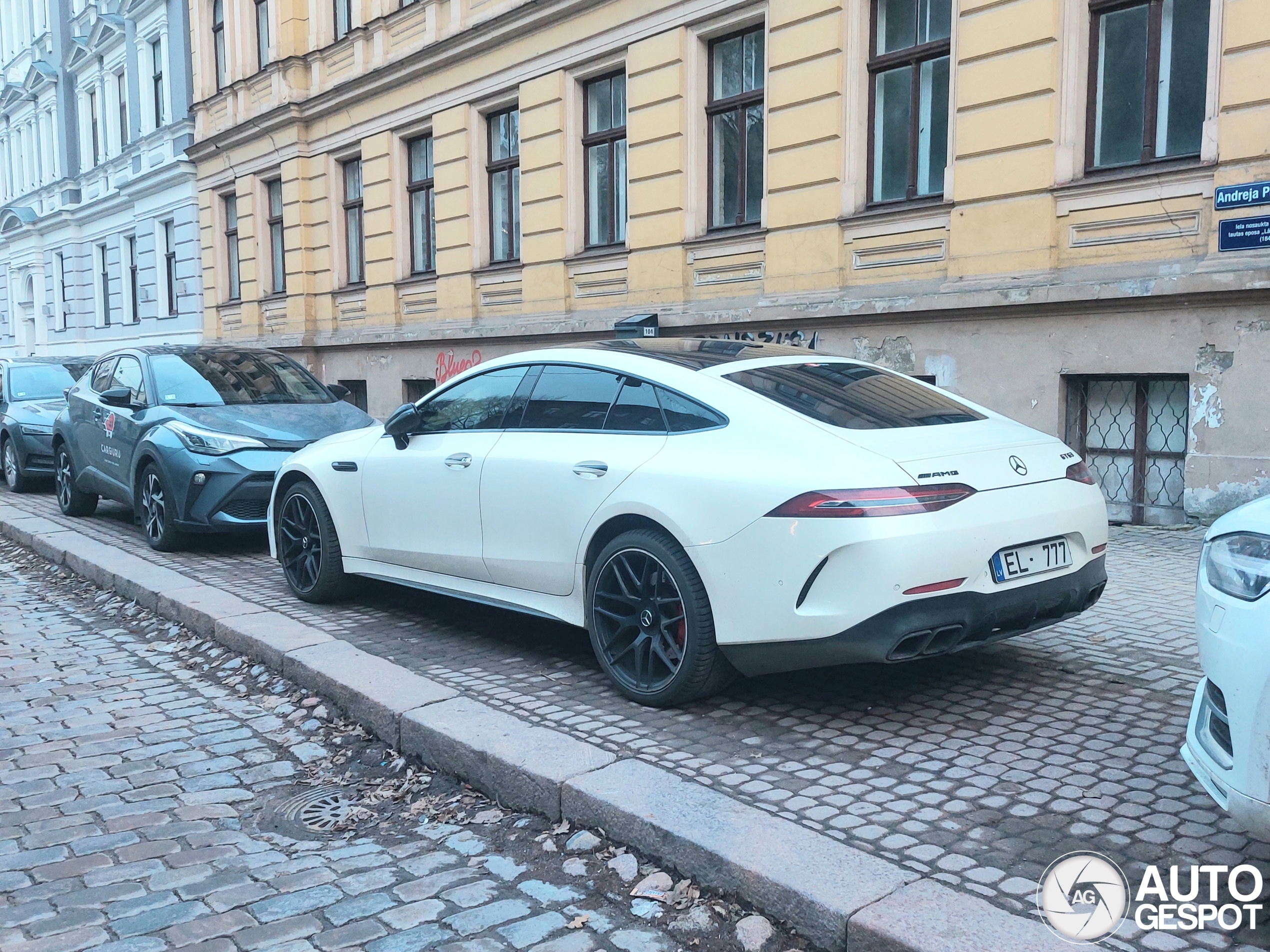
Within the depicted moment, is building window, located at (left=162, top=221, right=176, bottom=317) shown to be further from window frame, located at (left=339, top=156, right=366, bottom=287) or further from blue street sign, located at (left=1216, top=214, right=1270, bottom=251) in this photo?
blue street sign, located at (left=1216, top=214, right=1270, bottom=251)

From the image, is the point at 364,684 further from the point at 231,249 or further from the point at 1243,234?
the point at 231,249

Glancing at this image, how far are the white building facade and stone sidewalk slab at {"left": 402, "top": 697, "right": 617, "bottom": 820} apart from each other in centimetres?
2292

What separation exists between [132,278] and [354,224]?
12.6 metres

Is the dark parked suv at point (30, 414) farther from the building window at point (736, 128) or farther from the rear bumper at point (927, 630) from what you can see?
the rear bumper at point (927, 630)

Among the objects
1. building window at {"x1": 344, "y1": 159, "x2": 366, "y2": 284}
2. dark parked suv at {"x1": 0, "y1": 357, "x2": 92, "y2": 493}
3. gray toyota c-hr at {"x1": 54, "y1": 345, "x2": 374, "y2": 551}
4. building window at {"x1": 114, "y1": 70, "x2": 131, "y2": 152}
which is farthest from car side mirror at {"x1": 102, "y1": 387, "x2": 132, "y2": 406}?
building window at {"x1": 114, "y1": 70, "x2": 131, "y2": 152}

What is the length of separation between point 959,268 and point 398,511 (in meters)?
6.32

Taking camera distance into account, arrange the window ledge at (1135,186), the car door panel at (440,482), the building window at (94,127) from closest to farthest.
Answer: the car door panel at (440,482), the window ledge at (1135,186), the building window at (94,127)

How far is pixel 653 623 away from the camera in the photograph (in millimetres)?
4395

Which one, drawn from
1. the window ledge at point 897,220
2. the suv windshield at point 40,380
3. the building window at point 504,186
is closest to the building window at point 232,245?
the building window at point 504,186

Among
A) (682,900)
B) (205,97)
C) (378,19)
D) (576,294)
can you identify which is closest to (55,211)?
(205,97)

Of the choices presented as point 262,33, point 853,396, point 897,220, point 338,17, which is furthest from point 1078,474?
point 262,33

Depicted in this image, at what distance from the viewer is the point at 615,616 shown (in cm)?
454

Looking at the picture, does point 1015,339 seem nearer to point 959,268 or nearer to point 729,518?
Result: point 959,268

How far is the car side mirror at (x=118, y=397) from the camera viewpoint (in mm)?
8984
